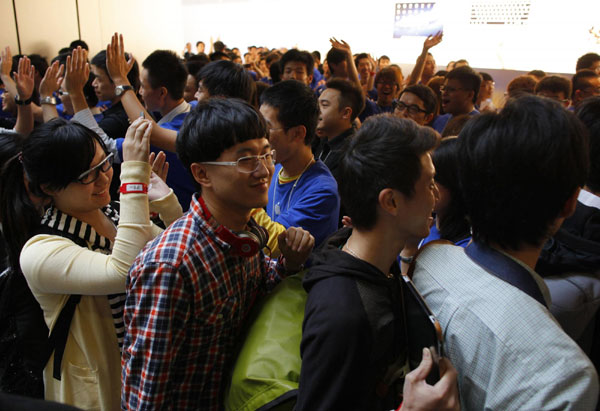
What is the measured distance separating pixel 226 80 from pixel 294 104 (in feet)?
2.13

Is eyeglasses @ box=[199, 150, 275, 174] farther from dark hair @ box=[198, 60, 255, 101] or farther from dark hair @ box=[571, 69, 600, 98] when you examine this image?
dark hair @ box=[571, 69, 600, 98]

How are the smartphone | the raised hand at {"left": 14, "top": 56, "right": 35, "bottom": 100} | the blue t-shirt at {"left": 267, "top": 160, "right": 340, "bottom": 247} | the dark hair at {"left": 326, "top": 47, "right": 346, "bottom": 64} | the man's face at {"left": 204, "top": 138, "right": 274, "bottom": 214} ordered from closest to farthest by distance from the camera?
the smartphone → the man's face at {"left": 204, "top": 138, "right": 274, "bottom": 214} → the blue t-shirt at {"left": 267, "top": 160, "right": 340, "bottom": 247} → the raised hand at {"left": 14, "top": 56, "right": 35, "bottom": 100} → the dark hair at {"left": 326, "top": 47, "right": 346, "bottom": 64}

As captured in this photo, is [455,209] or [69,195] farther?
[455,209]

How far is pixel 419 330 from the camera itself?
856 millimetres

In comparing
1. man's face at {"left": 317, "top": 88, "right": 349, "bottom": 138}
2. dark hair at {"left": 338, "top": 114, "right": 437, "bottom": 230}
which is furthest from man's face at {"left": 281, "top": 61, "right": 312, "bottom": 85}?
dark hair at {"left": 338, "top": 114, "right": 437, "bottom": 230}

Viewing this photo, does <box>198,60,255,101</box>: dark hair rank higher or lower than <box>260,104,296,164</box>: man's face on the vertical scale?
higher

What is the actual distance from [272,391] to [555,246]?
0.98 m

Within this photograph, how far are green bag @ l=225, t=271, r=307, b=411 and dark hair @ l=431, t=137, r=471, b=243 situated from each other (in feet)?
2.01

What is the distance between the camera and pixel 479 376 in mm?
849

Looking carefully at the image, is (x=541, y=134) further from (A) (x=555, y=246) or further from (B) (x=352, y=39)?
(B) (x=352, y=39)

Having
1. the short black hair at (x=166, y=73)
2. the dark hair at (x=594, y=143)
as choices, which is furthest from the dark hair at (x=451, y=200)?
the short black hair at (x=166, y=73)

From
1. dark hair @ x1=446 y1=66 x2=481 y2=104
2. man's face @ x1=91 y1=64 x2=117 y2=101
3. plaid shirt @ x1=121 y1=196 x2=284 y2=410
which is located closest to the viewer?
plaid shirt @ x1=121 y1=196 x2=284 y2=410

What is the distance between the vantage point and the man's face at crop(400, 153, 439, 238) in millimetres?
1025

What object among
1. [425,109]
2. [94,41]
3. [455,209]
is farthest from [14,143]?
[94,41]
